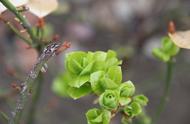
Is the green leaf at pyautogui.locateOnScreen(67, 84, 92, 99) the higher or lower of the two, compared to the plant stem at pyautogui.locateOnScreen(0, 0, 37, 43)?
lower

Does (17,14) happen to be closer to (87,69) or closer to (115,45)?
(87,69)

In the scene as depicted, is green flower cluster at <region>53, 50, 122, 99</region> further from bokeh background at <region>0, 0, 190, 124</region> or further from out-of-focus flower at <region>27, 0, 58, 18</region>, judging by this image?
bokeh background at <region>0, 0, 190, 124</region>

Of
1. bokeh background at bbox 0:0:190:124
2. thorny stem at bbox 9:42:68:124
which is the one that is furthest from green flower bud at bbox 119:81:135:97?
bokeh background at bbox 0:0:190:124

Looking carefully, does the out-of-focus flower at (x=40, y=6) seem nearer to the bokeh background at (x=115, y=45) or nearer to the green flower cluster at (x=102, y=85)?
the green flower cluster at (x=102, y=85)

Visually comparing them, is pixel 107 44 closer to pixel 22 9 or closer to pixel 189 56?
pixel 189 56

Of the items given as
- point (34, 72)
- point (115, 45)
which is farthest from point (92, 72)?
point (115, 45)

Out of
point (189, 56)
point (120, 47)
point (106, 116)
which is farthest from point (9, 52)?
point (106, 116)

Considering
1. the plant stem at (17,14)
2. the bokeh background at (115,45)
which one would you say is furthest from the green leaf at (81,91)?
the bokeh background at (115,45)

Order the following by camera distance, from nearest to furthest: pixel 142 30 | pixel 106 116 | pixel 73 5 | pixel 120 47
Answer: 1. pixel 106 116
2. pixel 120 47
3. pixel 142 30
4. pixel 73 5
